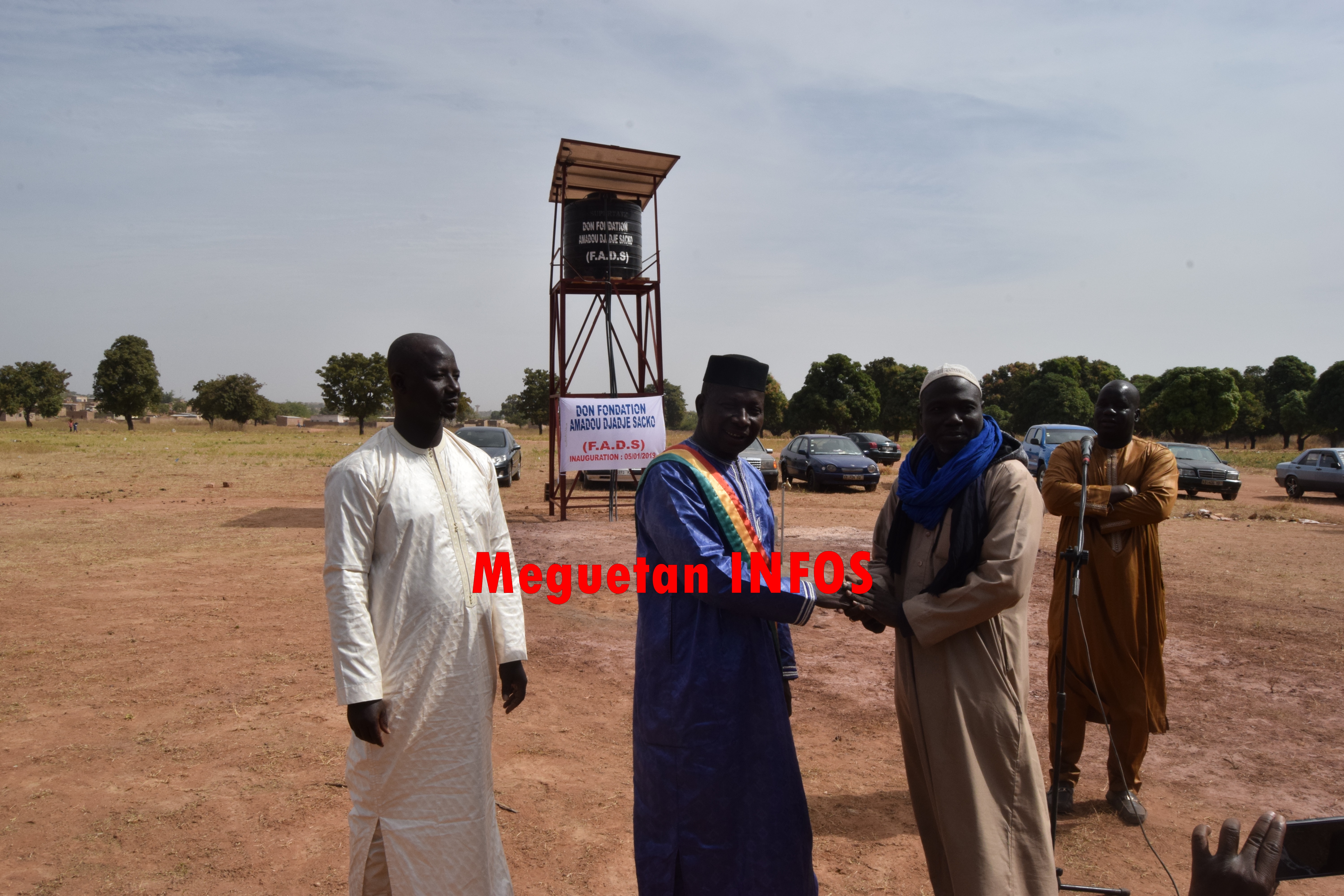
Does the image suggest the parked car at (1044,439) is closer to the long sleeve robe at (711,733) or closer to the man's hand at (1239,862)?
the long sleeve robe at (711,733)

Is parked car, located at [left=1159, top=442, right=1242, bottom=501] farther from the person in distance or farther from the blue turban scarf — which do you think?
the person in distance

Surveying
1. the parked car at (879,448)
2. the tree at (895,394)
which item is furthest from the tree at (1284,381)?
the parked car at (879,448)

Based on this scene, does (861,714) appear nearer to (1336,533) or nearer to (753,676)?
(753,676)

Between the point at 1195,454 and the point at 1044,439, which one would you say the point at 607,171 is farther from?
the point at 1195,454

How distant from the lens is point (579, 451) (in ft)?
41.0

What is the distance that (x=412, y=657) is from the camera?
253cm

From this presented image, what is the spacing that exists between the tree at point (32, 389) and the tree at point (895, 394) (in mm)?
65572

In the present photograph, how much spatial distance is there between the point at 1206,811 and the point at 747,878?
9.56 ft

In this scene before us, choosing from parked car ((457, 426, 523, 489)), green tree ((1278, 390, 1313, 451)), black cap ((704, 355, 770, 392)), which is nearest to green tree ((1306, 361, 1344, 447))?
green tree ((1278, 390, 1313, 451))

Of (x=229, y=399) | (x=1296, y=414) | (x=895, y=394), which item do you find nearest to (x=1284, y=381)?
(x=1296, y=414)

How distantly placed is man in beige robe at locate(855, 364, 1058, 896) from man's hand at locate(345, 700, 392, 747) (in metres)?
1.61

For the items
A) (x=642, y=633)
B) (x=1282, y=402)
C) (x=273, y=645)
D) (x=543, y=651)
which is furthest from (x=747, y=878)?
(x=1282, y=402)

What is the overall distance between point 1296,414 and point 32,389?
300 feet

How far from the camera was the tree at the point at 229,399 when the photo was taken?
6819 cm
